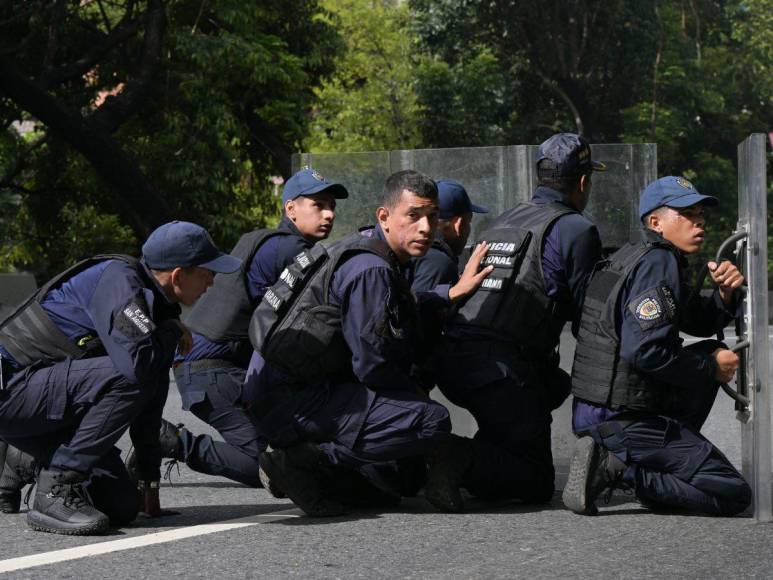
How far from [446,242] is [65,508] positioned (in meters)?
2.28

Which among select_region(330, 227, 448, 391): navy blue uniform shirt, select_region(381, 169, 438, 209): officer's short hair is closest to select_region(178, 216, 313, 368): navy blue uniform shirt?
select_region(381, 169, 438, 209): officer's short hair

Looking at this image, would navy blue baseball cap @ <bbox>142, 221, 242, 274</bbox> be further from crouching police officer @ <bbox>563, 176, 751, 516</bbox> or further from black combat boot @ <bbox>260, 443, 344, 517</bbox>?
crouching police officer @ <bbox>563, 176, 751, 516</bbox>

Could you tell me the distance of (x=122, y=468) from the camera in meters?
5.55

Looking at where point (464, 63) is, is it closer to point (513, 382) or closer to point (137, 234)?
point (137, 234)

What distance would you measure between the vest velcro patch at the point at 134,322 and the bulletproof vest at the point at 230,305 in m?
1.21

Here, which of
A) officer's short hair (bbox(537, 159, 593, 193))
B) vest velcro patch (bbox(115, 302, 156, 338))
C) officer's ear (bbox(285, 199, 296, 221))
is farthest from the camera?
officer's ear (bbox(285, 199, 296, 221))

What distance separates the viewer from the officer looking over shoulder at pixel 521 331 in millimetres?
5727

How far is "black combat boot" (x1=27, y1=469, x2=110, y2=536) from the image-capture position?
17.0 feet

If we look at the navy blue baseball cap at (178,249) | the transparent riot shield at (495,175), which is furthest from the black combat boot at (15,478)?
the transparent riot shield at (495,175)

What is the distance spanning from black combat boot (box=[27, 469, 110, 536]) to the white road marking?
14cm

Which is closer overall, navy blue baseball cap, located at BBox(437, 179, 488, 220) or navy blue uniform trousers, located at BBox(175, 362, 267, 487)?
navy blue uniform trousers, located at BBox(175, 362, 267, 487)

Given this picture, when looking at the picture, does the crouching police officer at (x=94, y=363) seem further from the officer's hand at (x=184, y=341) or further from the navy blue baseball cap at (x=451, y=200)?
the navy blue baseball cap at (x=451, y=200)

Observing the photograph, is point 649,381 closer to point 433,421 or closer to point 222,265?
point 433,421

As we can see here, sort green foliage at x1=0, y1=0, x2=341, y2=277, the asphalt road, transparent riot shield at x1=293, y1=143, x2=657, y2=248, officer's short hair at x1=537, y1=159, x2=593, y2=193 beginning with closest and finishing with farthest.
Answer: the asphalt road
officer's short hair at x1=537, y1=159, x2=593, y2=193
transparent riot shield at x1=293, y1=143, x2=657, y2=248
green foliage at x1=0, y1=0, x2=341, y2=277
